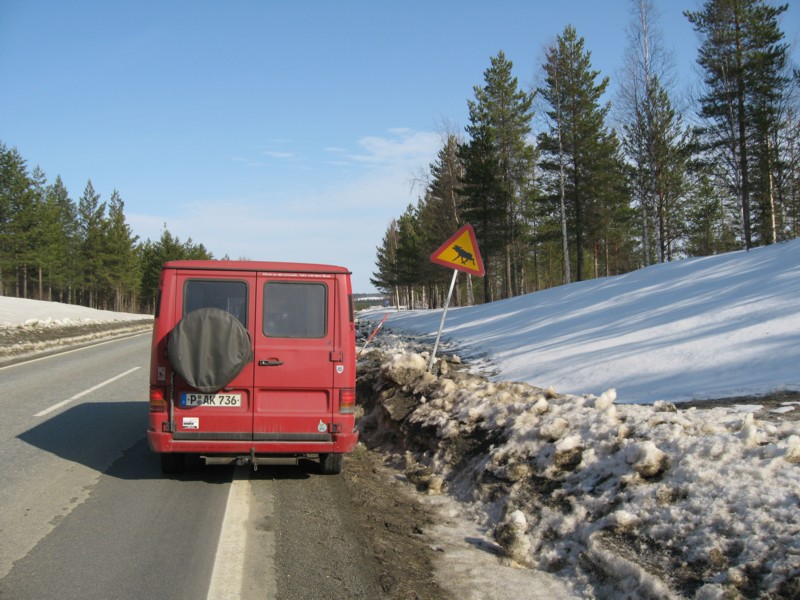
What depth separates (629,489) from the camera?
4.25 meters

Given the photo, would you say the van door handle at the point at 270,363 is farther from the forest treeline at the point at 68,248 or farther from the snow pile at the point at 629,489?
the forest treeline at the point at 68,248

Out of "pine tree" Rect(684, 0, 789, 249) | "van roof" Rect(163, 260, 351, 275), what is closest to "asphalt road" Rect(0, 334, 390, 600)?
"van roof" Rect(163, 260, 351, 275)

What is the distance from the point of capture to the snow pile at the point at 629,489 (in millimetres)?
3350

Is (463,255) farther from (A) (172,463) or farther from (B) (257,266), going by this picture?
(A) (172,463)

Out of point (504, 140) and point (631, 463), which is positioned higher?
point (504, 140)

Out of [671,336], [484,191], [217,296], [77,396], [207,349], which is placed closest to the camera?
[207,349]

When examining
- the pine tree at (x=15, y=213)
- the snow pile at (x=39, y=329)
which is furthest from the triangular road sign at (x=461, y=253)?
the pine tree at (x=15, y=213)

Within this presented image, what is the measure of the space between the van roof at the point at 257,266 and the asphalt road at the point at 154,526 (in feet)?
6.98

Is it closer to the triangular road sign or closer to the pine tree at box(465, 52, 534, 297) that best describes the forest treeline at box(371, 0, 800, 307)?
the pine tree at box(465, 52, 534, 297)

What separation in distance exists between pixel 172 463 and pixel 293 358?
5.75 feet

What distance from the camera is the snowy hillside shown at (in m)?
7.95

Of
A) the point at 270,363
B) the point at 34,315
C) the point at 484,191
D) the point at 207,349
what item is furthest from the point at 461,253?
the point at 34,315

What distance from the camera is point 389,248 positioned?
73.8 meters

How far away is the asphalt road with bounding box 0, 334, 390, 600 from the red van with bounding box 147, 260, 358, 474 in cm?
49
